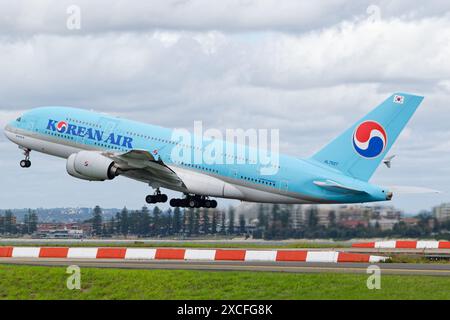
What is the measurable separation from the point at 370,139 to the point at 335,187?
14.4 feet

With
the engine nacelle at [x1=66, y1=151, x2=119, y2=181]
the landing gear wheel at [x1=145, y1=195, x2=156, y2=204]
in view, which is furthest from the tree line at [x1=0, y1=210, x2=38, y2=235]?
the engine nacelle at [x1=66, y1=151, x2=119, y2=181]

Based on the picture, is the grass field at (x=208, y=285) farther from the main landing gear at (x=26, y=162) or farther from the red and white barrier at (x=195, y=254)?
the main landing gear at (x=26, y=162)

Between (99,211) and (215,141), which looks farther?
(99,211)

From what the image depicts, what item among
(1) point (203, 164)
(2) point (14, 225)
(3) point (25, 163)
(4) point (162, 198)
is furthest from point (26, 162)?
(1) point (203, 164)

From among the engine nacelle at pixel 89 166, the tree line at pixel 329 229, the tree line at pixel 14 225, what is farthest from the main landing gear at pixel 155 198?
the tree line at pixel 14 225

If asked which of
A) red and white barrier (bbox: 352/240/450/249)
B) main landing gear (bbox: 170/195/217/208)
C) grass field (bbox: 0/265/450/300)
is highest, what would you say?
main landing gear (bbox: 170/195/217/208)

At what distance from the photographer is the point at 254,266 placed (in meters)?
48.5

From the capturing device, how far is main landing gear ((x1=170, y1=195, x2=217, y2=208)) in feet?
249

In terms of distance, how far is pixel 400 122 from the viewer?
2657 inches

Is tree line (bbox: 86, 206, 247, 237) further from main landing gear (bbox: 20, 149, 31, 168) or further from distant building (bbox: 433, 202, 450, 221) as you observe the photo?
distant building (bbox: 433, 202, 450, 221)

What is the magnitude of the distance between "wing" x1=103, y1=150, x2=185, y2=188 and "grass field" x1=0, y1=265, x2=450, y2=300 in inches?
1034
